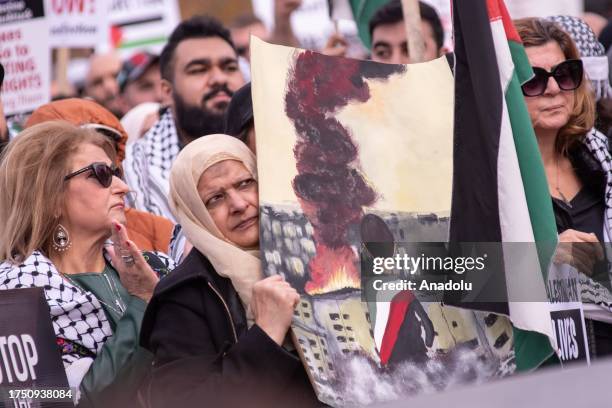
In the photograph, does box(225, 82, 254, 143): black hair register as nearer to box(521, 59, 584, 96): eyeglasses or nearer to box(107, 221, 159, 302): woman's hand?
box(107, 221, 159, 302): woman's hand

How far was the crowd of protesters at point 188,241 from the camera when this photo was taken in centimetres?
354

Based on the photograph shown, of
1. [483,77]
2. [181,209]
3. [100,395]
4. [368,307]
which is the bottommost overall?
[100,395]

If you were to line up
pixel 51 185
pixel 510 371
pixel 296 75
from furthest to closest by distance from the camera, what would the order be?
pixel 51 185 → pixel 296 75 → pixel 510 371

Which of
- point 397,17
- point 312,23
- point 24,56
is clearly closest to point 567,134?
point 397,17

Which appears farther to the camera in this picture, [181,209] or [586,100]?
[586,100]

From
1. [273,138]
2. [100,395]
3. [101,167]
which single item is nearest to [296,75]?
[273,138]

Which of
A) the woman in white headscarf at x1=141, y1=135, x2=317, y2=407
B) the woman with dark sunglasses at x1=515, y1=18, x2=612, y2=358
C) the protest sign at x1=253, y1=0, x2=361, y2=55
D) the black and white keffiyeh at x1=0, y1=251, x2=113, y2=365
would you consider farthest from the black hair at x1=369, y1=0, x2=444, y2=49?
the protest sign at x1=253, y1=0, x2=361, y2=55

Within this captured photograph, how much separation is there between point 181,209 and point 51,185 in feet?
2.09

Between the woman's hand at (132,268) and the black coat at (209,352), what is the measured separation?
45 centimetres

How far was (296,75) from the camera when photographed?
3.79 meters

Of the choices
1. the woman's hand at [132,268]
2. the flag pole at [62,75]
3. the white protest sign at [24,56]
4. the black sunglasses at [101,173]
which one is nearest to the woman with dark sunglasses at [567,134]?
the woman's hand at [132,268]

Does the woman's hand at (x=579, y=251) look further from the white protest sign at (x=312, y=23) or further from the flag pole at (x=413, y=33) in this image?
the white protest sign at (x=312, y=23)

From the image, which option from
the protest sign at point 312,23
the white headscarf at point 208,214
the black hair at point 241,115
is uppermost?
the black hair at point 241,115

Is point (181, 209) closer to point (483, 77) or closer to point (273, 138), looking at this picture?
point (273, 138)
